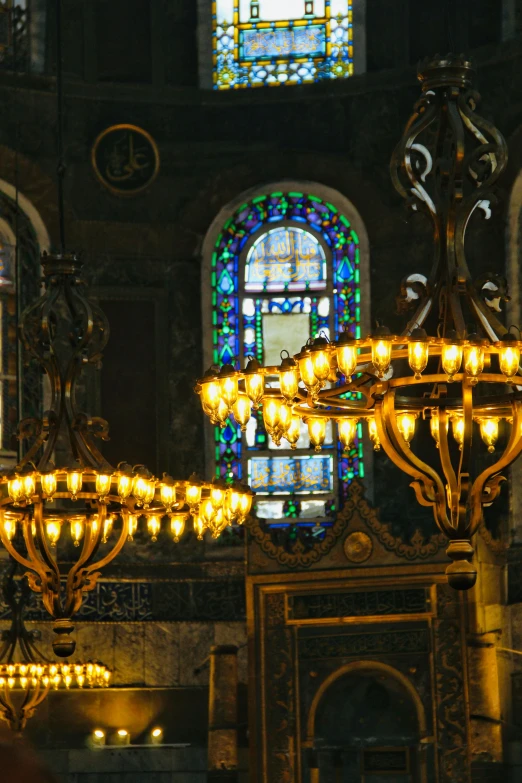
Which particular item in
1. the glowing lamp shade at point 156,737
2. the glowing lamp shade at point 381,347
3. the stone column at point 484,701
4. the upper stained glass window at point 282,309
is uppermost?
the upper stained glass window at point 282,309

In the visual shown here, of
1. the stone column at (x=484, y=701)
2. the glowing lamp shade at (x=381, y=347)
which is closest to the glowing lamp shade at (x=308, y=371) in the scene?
the glowing lamp shade at (x=381, y=347)

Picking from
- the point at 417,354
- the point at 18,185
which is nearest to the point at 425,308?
the point at 417,354

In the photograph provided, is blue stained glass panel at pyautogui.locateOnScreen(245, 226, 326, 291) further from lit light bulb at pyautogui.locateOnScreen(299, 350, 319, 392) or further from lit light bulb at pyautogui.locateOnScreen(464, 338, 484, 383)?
lit light bulb at pyautogui.locateOnScreen(464, 338, 484, 383)

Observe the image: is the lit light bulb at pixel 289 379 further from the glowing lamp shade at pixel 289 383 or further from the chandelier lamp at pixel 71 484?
the chandelier lamp at pixel 71 484

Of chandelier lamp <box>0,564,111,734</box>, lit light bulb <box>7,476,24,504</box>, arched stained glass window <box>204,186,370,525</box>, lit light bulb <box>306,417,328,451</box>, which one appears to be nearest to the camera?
lit light bulb <box>306,417,328,451</box>

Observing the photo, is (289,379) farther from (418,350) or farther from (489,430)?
(489,430)

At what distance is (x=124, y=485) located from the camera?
7633 mm

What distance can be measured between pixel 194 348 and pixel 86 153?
1.92 meters

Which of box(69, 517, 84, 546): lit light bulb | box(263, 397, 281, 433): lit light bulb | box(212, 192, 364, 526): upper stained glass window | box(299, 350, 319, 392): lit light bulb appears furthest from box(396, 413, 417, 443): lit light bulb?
box(212, 192, 364, 526): upper stained glass window

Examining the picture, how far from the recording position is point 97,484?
7496 mm

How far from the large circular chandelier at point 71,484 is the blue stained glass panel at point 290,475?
4.67 m

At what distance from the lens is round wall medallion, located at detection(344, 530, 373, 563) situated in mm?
10375

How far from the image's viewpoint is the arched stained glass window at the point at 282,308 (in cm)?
1278

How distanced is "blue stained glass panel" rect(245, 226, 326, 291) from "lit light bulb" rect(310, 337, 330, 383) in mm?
7586
